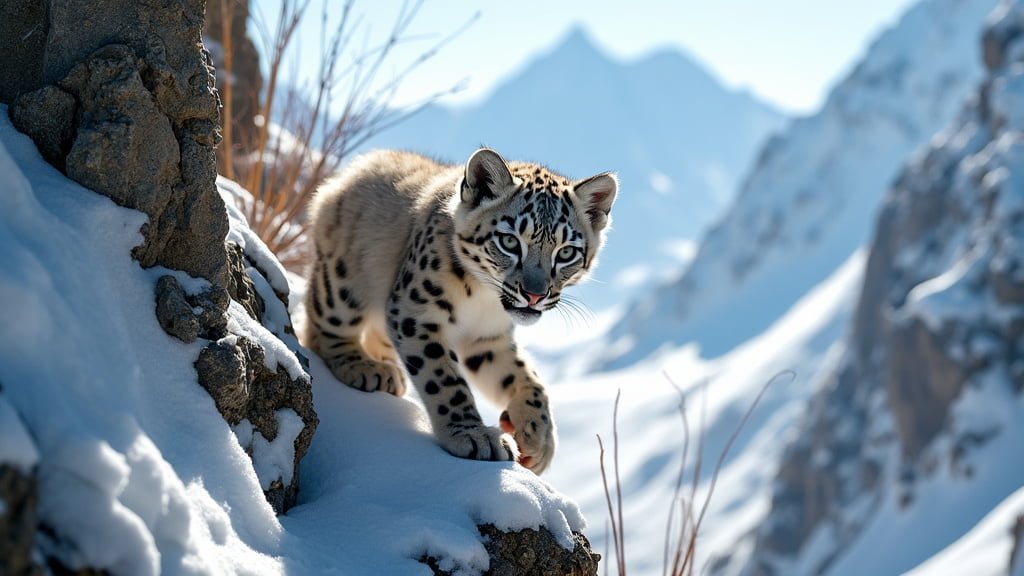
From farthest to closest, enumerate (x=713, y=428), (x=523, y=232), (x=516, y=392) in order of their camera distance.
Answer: (x=713, y=428) < (x=516, y=392) < (x=523, y=232)

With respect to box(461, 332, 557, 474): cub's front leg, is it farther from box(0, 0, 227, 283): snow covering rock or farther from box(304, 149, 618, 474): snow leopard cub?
box(0, 0, 227, 283): snow covering rock

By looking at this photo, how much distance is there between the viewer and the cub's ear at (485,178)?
495 centimetres

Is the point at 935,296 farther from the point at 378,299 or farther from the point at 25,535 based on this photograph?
the point at 25,535

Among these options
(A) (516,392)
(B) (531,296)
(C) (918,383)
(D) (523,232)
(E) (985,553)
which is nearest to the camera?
(B) (531,296)

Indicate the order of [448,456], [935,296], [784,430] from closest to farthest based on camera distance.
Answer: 1. [448,456]
2. [935,296]
3. [784,430]

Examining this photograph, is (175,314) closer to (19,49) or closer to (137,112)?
(137,112)

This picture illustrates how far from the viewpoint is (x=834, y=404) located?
71.3 meters

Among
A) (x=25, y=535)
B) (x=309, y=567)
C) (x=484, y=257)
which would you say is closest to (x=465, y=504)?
(x=309, y=567)

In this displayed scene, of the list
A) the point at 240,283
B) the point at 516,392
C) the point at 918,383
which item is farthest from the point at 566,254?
the point at 918,383

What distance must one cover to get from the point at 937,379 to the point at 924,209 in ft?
79.7

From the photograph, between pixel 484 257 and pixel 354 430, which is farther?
pixel 484 257

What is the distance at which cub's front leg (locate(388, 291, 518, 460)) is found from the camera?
439 centimetres

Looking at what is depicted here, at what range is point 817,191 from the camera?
520ft

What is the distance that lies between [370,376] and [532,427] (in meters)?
0.82
